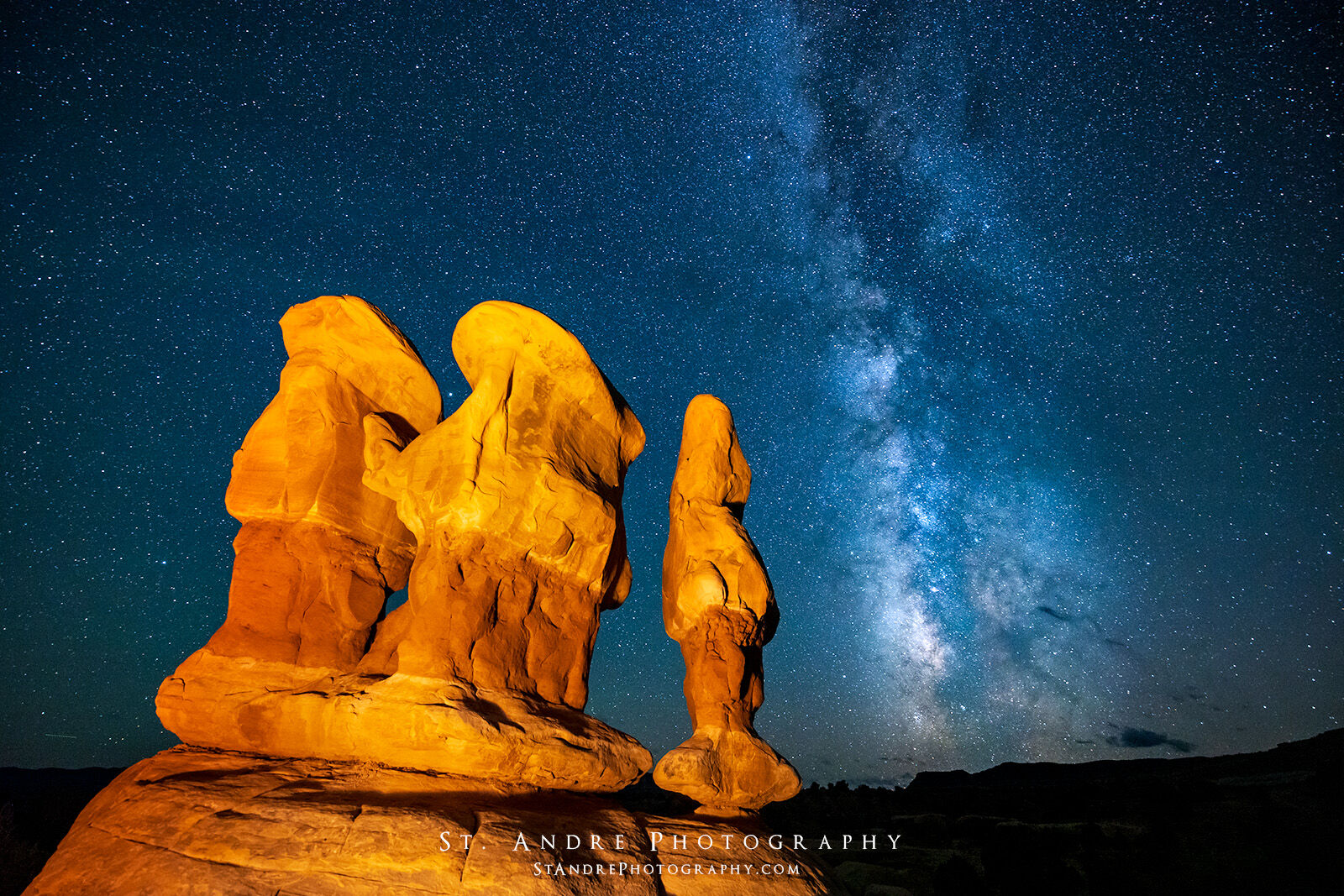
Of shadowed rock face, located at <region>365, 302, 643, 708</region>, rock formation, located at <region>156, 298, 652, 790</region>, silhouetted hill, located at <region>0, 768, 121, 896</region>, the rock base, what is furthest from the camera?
silhouetted hill, located at <region>0, 768, 121, 896</region>

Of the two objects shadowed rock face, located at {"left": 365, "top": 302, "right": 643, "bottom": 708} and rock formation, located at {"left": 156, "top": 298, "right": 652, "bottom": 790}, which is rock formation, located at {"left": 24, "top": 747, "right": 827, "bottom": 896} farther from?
shadowed rock face, located at {"left": 365, "top": 302, "right": 643, "bottom": 708}

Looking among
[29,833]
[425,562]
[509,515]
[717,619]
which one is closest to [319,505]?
[425,562]

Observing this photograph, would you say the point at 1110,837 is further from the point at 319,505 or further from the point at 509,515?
the point at 319,505

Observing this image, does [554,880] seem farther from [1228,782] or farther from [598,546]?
[1228,782]

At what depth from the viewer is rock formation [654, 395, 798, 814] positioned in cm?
646

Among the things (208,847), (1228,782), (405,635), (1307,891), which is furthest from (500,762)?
(1228,782)

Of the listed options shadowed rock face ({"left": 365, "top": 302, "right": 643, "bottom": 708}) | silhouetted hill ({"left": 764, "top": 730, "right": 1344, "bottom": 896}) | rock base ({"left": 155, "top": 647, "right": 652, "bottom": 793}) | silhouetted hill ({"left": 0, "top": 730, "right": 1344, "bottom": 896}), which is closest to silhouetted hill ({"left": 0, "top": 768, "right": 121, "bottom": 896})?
silhouetted hill ({"left": 0, "top": 730, "right": 1344, "bottom": 896})

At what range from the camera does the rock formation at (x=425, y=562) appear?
5.81m

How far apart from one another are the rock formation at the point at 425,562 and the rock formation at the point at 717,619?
2.20ft

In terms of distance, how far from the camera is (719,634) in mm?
7285

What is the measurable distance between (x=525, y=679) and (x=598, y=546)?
1.61 m

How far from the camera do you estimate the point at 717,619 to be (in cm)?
739

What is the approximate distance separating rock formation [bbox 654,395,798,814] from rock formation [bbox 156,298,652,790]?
67cm

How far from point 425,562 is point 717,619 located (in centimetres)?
333
